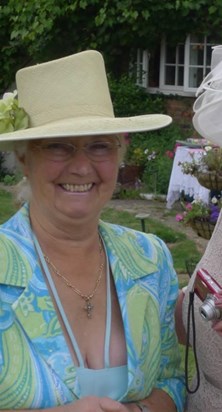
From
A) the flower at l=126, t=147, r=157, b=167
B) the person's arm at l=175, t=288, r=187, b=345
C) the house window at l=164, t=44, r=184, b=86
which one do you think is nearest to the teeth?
the person's arm at l=175, t=288, r=187, b=345

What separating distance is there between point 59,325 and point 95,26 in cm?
1100

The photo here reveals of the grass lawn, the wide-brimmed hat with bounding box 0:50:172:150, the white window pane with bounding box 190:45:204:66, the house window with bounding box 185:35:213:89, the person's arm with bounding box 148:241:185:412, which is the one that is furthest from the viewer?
the white window pane with bounding box 190:45:204:66

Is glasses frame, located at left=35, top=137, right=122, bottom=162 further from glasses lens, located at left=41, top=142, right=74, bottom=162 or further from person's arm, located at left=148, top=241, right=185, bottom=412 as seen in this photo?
person's arm, located at left=148, top=241, right=185, bottom=412

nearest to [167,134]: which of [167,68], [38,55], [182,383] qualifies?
[167,68]

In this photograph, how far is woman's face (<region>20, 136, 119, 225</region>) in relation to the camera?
6.98 feet

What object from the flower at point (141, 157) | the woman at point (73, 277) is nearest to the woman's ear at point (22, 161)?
the woman at point (73, 277)

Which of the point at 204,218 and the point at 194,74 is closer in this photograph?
→ the point at 204,218

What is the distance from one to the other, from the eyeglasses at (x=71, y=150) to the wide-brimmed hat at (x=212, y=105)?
282 mm

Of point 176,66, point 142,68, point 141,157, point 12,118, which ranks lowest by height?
point 141,157

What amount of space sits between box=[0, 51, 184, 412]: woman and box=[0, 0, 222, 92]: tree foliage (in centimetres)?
973

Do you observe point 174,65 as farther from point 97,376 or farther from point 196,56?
point 97,376

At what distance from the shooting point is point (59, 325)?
6.95 ft

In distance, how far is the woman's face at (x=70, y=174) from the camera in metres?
2.13

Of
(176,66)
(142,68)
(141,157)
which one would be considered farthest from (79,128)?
(142,68)
